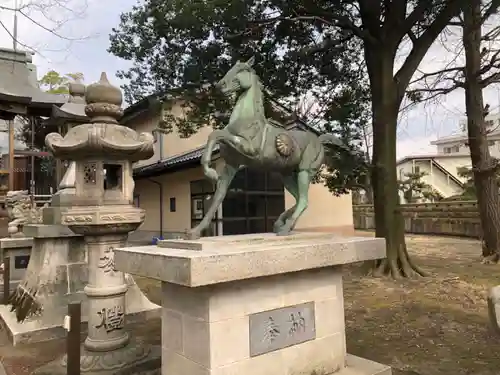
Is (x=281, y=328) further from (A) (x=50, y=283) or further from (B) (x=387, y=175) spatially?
(B) (x=387, y=175)

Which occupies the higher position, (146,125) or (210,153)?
(146,125)

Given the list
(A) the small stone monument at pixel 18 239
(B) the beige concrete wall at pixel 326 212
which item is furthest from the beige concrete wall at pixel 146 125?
(A) the small stone monument at pixel 18 239

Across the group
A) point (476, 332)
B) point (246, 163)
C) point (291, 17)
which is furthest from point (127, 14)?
point (476, 332)

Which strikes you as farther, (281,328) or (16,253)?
(16,253)

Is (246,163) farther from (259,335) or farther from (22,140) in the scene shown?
(22,140)

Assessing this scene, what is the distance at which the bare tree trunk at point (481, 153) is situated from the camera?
478 inches

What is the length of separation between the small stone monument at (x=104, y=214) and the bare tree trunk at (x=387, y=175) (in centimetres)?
672

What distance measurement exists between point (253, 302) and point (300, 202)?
4.01ft

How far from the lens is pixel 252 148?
3566mm

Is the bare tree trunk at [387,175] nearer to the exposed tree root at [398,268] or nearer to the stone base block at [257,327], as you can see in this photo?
the exposed tree root at [398,268]

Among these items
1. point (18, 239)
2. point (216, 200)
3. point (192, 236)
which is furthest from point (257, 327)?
point (18, 239)

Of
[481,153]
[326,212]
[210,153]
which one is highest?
[481,153]

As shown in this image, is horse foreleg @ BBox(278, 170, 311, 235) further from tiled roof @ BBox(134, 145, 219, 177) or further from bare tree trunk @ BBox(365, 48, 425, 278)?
tiled roof @ BBox(134, 145, 219, 177)

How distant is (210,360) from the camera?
291 cm
